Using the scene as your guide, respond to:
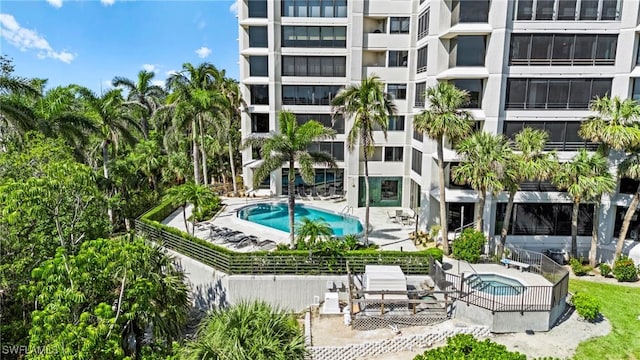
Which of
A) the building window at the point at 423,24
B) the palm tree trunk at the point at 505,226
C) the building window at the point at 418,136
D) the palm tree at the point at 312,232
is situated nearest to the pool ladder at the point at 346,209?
the building window at the point at 418,136

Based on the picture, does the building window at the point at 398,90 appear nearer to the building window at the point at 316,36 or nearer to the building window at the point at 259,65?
the building window at the point at 316,36

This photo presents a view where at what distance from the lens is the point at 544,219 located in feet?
79.0

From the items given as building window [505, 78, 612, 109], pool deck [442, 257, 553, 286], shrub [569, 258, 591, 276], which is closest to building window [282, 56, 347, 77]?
building window [505, 78, 612, 109]

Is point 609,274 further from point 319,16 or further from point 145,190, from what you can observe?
point 145,190

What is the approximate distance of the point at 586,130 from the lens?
21.8 meters

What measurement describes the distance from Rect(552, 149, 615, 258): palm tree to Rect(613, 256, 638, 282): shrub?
3.42 metres

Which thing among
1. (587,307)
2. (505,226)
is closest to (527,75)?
(505,226)

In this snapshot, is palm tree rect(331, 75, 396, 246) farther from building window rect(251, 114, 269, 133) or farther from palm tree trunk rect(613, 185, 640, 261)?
building window rect(251, 114, 269, 133)

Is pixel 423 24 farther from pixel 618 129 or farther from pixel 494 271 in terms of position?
pixel 494 271

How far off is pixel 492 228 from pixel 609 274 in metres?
6.17

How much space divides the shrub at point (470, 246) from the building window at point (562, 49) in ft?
33.1

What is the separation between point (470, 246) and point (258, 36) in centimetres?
2430

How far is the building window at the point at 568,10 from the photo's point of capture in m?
22.2

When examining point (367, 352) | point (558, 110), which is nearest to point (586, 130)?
point (558, 110)
